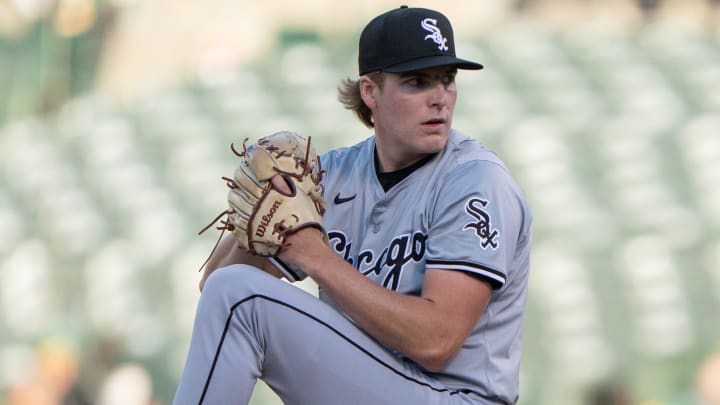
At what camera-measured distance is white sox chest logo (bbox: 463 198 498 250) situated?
6.23 ft

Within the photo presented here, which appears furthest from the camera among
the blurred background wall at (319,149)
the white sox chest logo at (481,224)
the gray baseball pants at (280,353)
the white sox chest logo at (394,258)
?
the blurred background wall at (319,149)

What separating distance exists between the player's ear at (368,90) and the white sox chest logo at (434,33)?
6.6 inches

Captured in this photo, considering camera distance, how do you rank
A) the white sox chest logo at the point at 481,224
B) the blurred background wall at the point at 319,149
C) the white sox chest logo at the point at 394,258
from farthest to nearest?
the blurred background wall at the point at 319,149 → the white sox chest logo at the point at 394,258 → the white sox chest logo at the point at 481,224

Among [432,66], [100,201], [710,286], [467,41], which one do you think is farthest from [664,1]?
[432,66]

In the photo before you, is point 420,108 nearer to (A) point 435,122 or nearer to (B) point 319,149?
(A) point 435,122

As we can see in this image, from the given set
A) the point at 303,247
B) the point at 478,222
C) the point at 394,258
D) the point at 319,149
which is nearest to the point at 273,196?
the point at 303,247

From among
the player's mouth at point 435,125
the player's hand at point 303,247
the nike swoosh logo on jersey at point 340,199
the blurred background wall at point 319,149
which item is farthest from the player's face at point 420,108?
the blurred background wall at point 319,149

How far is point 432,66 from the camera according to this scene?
2000mm

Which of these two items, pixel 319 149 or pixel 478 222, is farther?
pixel 319 149

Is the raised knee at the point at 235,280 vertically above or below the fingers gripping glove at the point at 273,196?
below

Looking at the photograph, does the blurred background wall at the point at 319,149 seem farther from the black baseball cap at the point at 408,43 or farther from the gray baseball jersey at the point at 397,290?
the black baseball cap at the point at 408,43

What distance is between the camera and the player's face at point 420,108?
204 cm

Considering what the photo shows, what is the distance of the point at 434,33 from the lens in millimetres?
2047

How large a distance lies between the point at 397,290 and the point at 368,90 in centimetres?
44
